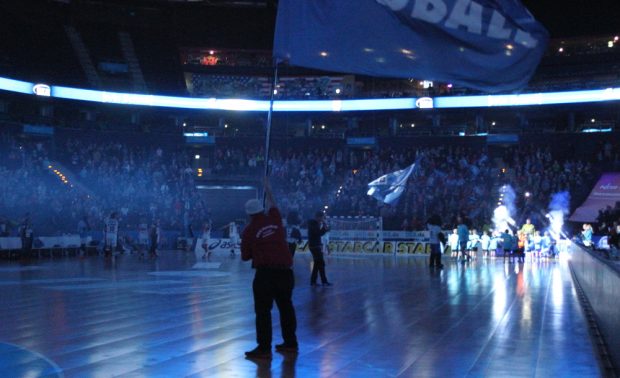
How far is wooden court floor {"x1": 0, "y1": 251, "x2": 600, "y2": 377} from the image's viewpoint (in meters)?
6.73

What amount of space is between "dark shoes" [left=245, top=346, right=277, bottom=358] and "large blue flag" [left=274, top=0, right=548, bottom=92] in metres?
3.72

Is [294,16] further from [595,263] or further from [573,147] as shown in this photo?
[573,147]

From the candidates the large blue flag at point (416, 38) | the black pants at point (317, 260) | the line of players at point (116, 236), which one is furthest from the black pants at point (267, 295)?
the line of players at point (116, 236)

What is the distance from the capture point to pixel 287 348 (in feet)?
25.2

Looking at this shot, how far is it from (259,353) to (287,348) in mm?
429

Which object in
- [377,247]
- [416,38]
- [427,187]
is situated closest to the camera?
[416,38]

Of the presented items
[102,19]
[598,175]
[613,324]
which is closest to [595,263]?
[613,324]

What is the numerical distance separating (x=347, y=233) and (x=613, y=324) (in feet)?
96.5

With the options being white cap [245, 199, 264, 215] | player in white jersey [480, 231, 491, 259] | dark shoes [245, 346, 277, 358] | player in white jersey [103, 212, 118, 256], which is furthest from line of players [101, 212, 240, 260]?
dark shoes [245, 346, 277, 358]

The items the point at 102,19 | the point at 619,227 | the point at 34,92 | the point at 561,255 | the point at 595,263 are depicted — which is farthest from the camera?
the point at 102,19

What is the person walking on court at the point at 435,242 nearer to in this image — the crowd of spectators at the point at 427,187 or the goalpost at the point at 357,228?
the goalpost at the point at 357,228

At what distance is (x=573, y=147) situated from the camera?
46688mm

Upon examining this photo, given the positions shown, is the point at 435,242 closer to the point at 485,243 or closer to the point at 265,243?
the point at 485,243

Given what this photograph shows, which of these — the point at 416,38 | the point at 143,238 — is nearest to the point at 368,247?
the point at 143,238
